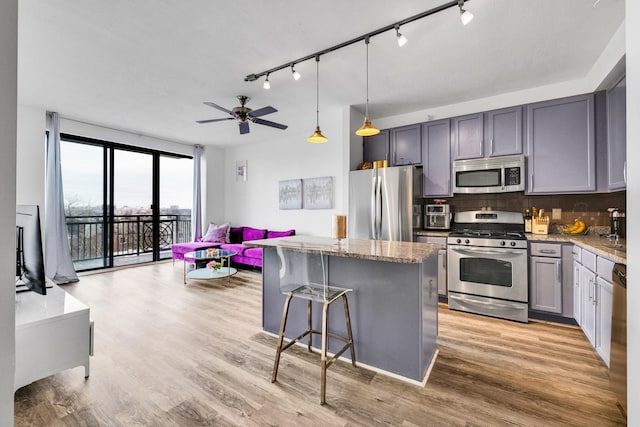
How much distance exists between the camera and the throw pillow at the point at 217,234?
19.6 feet

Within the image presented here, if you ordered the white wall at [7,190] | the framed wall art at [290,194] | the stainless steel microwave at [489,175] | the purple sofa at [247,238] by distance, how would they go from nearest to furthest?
the white wall at [7,190] → the stainless steel microwave at [489,175] → the purple sofa at [247,238] → the framed wall art at [290,194]

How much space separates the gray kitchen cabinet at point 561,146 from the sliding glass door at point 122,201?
641 centimetres

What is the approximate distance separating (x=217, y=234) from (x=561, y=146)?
5.78 m

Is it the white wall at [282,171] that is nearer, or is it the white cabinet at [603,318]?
the white cabinet at [603,318]

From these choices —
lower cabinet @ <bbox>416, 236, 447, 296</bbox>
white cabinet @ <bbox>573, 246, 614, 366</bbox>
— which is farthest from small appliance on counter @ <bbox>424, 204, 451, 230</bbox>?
white cabinet @ <bbox>573, 246, 614, 366</bbox>

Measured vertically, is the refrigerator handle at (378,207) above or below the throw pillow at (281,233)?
above

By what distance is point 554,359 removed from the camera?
225 centimetres

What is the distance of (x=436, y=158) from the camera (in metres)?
3.84

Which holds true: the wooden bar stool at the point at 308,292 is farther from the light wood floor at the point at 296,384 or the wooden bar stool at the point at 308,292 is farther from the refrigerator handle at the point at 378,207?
the refrigerator handle at the point at 378,207

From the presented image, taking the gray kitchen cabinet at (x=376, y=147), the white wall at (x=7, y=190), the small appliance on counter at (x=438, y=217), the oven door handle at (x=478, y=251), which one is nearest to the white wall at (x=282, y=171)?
the gray kitchen cabinet at (x=376, y=147)

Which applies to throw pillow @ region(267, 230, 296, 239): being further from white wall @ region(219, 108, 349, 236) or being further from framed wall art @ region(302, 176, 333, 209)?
framed wall art @ region(302, 176, 333, 209)

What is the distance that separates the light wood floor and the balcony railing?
2.92 metres

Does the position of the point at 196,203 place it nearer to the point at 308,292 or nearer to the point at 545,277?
the point at 308,292

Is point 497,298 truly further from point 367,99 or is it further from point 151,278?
point 151,278
